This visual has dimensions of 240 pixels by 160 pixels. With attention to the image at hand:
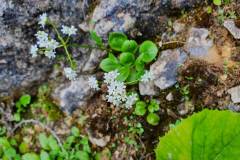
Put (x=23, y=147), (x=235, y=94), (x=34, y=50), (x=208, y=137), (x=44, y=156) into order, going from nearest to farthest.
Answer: (x=208, y=137) < (x=235, y=94) < (x=34, y=50) < (x=44, y=156) < (x=23, y=147)

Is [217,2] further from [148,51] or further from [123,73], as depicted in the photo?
[123,73]

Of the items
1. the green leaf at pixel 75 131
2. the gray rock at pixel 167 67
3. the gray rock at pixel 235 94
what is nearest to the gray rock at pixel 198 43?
the gray rock at pixel 167 67

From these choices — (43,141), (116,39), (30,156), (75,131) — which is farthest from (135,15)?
(30,156)

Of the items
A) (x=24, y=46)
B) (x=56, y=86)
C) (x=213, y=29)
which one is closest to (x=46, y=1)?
(x=24, y=46)

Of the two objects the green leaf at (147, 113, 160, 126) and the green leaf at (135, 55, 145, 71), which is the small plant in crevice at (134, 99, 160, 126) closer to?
the green leaf at (147, 113, 160, 126)

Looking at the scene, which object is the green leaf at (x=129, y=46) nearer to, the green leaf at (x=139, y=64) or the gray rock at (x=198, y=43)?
the green leaf at (x=139, y=64)
